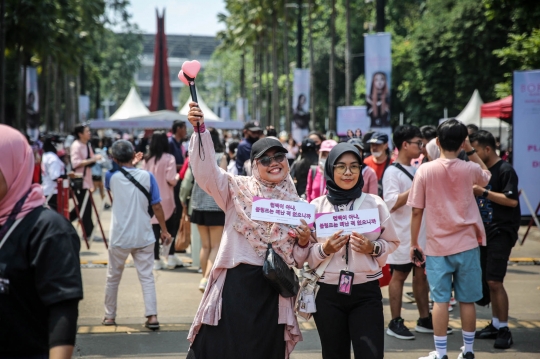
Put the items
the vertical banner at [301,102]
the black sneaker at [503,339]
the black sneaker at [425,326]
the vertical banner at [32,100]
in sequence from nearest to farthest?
the black sneaker at [503,339], the black sneaker at [425,326], the vertical banner at [32,100], the vertical banner at [301,102]

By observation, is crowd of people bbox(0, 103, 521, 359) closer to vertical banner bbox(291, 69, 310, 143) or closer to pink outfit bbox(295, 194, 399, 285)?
pink outfit bbox(295, 194, 399, 285)

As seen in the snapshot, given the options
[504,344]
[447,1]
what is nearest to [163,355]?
[504,344]

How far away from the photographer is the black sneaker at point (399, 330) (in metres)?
7.03

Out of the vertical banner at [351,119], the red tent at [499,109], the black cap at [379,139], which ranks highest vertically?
the red tent at [499,109]

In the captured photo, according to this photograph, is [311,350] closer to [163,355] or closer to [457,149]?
[163,355]

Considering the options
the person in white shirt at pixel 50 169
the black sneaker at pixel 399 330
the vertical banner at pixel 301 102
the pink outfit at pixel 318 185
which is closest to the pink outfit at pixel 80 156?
the person in white shirt at pixel 50 169

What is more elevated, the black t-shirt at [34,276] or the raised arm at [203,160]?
the raised arm at [203,160]

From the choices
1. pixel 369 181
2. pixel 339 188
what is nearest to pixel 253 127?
pixel 369 181

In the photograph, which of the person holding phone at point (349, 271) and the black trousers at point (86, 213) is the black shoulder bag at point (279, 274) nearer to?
the person holding phone at point (349, 271)

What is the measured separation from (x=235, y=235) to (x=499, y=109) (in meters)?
18.4

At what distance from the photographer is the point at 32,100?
25422mm

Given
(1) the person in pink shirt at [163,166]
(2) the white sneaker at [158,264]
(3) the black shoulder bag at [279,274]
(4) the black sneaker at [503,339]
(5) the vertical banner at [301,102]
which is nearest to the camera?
(3) the black shoulder bag at [279,274]

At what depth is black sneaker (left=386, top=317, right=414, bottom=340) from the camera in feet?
23.1

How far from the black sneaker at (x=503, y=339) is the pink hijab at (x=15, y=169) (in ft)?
16.3
